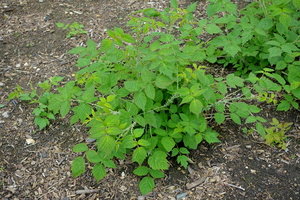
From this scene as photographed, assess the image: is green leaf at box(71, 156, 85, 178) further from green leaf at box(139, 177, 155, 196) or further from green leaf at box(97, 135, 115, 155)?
green leaf at box(139, 177, 155, 196)

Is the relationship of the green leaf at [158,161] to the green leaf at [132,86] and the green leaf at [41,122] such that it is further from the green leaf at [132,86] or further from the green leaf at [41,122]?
the green leaf at [41,122]

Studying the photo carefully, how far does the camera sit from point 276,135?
8.25 ft

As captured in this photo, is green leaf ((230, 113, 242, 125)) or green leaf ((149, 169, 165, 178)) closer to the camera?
green leaf ((149, 169, 165, 178))

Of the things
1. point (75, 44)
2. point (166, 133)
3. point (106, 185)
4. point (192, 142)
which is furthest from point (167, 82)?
point (75, 44)

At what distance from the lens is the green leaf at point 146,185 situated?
6.98 ft

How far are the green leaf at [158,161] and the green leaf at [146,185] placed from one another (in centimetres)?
17

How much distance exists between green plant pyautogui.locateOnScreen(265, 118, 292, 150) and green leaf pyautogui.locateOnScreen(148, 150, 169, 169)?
1033mm

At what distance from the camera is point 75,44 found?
145 inches

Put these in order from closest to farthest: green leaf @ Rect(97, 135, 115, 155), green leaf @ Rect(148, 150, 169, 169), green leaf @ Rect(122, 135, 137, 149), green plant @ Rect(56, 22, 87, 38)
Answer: green leaf @ Rect(97, 135, 115, 155), green leaf @ Rect(122, 135, 137, 149), green leaf @ Rect(148, 150, 169, 169), green plant @ Rect(56, 22, 87, 38)

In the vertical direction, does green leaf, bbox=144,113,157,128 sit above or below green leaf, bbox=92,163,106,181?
above

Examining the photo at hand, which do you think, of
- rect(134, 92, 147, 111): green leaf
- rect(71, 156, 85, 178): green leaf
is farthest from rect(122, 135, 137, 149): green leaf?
rect(71, 156, 85, 178): green leaf

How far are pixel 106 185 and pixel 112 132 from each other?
0.77 metres

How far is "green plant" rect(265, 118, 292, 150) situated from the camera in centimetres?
252

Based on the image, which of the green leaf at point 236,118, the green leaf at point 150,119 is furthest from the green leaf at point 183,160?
the green leaf at point 236,118
